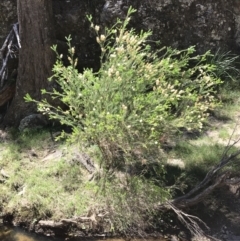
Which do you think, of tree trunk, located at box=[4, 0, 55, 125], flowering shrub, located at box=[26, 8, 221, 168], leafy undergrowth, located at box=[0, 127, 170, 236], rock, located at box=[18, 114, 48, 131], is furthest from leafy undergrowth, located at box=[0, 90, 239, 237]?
tree trunk, located at box=[4, 0, 55, 125]

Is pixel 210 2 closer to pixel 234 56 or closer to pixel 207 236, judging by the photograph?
pixel 234 56

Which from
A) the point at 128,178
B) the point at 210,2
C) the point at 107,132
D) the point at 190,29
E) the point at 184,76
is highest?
the point at 210,2

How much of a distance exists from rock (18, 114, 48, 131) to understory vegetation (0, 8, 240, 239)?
54cm

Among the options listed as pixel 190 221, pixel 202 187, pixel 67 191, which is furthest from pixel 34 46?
pixel 190 221

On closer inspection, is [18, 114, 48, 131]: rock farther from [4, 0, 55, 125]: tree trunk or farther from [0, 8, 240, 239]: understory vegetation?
[0, 8, 240, 239]: understory vegetation

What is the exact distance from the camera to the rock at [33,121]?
23.3 ft

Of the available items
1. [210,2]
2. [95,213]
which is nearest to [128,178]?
[95,213]

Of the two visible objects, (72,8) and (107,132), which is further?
(72,8)

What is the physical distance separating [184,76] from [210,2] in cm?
298

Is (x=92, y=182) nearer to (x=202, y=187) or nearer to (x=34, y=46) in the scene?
(x=202, y=187)

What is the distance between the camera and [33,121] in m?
7.12

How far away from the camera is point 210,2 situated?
7.89 metres

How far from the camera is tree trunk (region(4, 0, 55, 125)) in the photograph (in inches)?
263

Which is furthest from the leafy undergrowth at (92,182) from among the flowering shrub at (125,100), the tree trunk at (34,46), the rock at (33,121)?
the tree trunk at (34,46)
